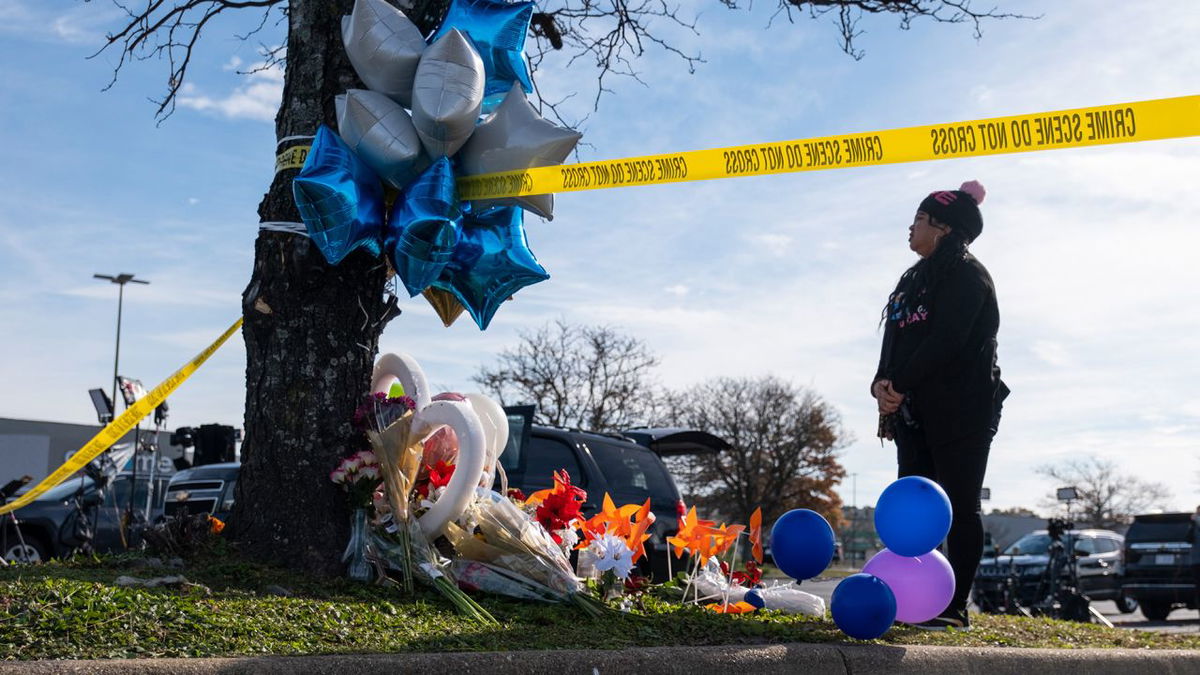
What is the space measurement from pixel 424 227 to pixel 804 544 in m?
1.86

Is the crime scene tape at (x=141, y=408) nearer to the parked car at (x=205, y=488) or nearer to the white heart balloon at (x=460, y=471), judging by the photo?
the white heart balloon at (x=460, y=471)

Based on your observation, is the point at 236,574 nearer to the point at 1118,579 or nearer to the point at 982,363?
the point at 982,363

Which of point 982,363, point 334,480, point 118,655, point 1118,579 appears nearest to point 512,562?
point 334,480

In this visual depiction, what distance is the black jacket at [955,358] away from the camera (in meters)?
4.42

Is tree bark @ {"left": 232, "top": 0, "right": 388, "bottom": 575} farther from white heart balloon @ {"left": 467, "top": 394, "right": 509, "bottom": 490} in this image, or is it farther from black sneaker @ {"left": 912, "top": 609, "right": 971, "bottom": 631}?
black sneaker @ {"left": 912, "top": 609, "right": 971, "bottom": 631}

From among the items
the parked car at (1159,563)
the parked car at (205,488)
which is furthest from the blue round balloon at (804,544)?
the parked car at (1159,563)

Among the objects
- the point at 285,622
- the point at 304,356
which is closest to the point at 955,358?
the point at 304,356

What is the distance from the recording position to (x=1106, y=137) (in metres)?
3.39

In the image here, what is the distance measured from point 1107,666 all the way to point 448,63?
3.39 m

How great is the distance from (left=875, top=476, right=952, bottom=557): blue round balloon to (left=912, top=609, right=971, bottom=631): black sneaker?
64 cm

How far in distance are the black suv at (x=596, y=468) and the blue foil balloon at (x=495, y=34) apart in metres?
4.54

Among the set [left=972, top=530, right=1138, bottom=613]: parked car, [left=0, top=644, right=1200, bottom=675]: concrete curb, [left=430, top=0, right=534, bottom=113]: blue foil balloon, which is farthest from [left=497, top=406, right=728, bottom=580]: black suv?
[left=972, top=530, right=1138, bottom=613]: parked car

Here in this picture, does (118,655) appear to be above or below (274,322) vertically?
below

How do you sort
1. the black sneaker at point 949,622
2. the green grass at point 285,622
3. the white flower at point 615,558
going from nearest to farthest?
the green grass at point 285,622
the white flower at point 615,558
the black sneaker at point 949,622
